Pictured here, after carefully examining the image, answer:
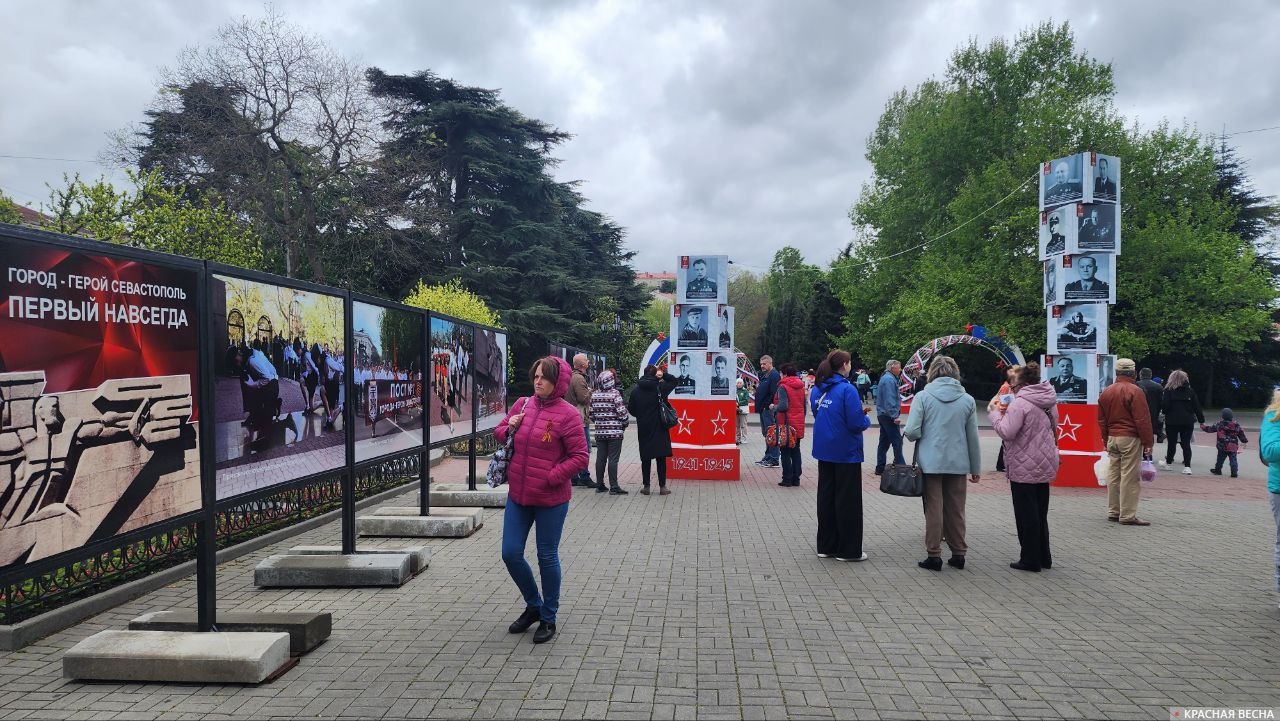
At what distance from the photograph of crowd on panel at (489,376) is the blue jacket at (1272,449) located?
7.07 m

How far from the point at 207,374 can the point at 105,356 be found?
2.13 feet

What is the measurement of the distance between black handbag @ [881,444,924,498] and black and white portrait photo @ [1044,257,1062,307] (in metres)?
7.26

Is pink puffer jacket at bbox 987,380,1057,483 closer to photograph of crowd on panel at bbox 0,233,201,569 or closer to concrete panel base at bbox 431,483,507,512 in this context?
concrete panel base at bbox 431,483,507,512

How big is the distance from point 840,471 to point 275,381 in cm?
487

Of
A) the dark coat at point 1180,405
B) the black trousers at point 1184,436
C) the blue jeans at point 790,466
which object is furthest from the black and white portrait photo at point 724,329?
the black trousers at point 1184,436

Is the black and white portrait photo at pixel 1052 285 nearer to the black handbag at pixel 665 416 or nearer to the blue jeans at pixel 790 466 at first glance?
the blue jeans at pixel 790 466

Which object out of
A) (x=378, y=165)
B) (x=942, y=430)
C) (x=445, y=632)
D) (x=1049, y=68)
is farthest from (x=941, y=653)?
(x=1049, y=68)

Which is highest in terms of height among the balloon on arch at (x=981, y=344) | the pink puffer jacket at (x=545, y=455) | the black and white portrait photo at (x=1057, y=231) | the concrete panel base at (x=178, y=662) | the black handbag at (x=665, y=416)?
the black and white portrait photo at (x=1057, y=231)

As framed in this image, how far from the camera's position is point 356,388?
6.24m

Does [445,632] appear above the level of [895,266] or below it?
below

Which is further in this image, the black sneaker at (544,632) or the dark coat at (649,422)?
the dark coat at (649,422)

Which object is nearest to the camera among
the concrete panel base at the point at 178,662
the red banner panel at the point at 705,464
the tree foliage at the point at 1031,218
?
the concrete panel base at the point at 178,662

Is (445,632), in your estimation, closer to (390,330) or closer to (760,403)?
(390,330)

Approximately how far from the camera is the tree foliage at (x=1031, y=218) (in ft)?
93.6
